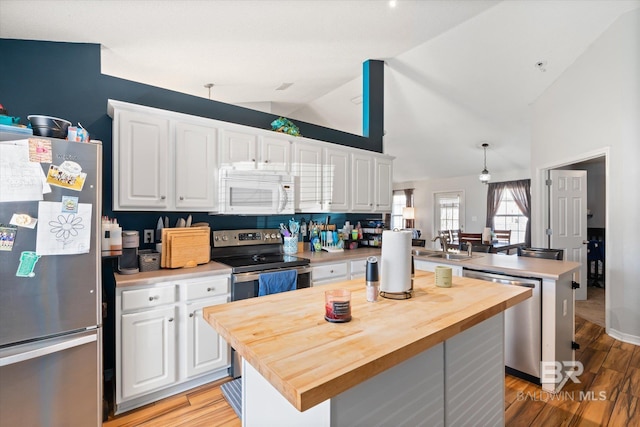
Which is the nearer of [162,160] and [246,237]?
[162,160]

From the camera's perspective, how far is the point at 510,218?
7.70 meters

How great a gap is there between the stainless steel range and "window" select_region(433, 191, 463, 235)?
6.94 metres

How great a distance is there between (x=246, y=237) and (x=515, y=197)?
282 inches

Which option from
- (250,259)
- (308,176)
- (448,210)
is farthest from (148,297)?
(448,210)

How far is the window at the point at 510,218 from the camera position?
7.52 meters

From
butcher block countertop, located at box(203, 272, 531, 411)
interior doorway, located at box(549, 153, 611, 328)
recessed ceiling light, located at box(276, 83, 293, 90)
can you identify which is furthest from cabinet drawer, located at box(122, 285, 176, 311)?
interior doorway, located at box(549, 153, 611, 328)

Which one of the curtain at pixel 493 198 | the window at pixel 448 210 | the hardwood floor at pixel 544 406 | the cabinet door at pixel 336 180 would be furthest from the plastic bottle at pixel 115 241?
the window at pixel 448 210

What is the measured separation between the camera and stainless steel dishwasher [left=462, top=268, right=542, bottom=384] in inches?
90.9

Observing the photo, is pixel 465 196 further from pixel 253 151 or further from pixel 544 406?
pixel 253 151

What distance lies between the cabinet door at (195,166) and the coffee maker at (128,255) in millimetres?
414

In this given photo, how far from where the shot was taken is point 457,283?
5.85 ft

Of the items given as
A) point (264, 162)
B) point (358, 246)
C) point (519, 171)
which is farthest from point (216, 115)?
point (519, 171)

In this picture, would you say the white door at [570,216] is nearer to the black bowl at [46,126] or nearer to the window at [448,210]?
the window at [448,210]

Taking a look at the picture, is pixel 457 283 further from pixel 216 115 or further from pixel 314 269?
pixel 216 115
